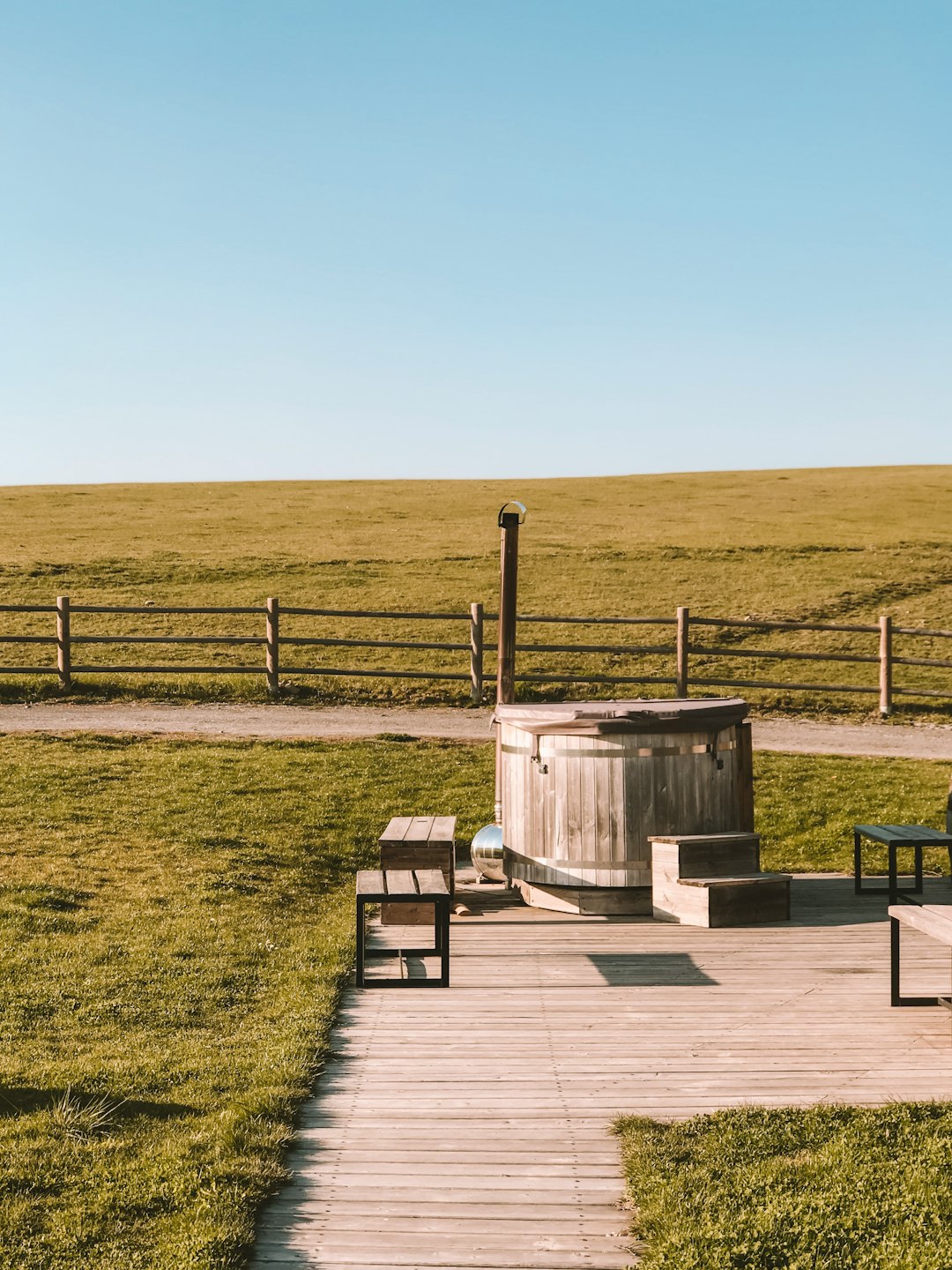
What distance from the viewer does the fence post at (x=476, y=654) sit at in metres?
20.9

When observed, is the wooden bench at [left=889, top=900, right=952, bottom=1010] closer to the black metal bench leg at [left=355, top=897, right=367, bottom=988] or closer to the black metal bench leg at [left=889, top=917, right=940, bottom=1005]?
the black metal bench leg at [left=889, top=917, right=940, bottom=1005]

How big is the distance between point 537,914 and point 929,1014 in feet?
11.4

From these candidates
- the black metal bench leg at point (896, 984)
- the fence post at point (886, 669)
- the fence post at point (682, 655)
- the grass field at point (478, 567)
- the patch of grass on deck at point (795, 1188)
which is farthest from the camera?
the grass field at point (478, 567)

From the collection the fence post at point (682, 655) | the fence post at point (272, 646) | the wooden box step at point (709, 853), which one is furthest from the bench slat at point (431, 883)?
the fence post at point (682, 655)

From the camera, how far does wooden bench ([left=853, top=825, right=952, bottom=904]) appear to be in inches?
374

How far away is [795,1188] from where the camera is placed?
450cm

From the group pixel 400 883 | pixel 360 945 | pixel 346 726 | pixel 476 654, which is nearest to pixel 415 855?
pixel 400 883

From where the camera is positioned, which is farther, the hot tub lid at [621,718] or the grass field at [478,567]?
the grass field at [478,567]

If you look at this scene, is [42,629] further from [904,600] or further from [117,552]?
[904,600]

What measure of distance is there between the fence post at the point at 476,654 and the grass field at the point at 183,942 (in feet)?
15.0

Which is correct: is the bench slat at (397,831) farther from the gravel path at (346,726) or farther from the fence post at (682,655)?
the fence post at (682,655)

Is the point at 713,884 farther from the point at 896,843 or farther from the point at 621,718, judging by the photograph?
the point at 896,843

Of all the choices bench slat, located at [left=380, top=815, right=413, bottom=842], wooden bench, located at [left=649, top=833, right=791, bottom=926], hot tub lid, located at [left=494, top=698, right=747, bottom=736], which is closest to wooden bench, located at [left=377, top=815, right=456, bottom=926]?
bench slat, located at [left=380, top=815, right=413, bottom=842]

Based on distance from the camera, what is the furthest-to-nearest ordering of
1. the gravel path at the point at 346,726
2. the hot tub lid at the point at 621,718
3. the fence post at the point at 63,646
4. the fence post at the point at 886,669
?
1. the fence post at the point at 886,669
2. the fence post at the point at 63,646
3. the gravel path at the point at 346,726
4. the hot tub lid at the point at 621,718
